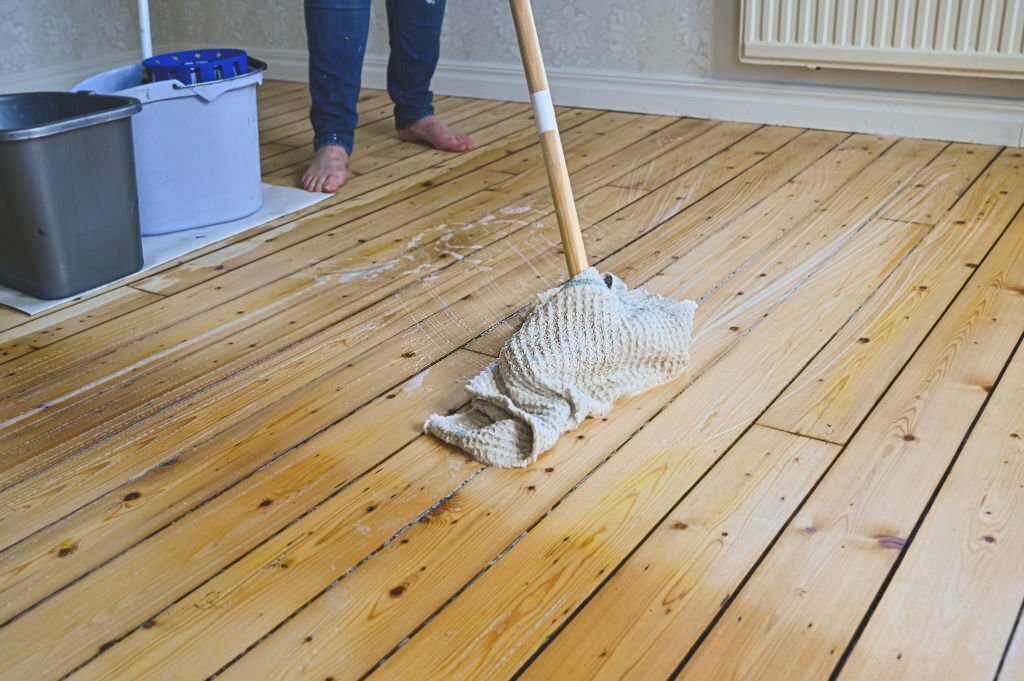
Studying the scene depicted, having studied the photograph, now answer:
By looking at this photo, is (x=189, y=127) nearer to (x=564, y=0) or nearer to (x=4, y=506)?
(x=4, y=506)

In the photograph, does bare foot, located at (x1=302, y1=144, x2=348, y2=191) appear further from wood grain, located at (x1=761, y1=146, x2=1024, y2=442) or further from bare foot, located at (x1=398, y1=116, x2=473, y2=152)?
wood grain, located at (x1=761, y1=146, x2=1024, y2=442)

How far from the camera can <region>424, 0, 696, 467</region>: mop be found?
3.85ft

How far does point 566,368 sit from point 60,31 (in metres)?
2.61

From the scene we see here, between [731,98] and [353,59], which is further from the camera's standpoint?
[731,98]

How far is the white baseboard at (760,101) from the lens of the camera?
229cm

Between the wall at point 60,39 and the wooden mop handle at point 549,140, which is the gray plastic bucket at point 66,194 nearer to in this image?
the wooden mop handle at point 549,140

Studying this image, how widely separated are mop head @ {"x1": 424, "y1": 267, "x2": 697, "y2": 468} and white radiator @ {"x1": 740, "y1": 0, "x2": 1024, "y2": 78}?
127 cm

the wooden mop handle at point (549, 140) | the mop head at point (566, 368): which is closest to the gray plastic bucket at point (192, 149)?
the wooden mop handle at point (549, 140)

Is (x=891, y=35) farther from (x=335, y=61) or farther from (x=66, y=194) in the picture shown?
(x=66, y=194)

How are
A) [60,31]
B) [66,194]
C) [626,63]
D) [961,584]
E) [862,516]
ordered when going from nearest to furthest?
1. [961,584]
2. [862,516]
3. [66,194]
4. [626,63]
5. [60,31]

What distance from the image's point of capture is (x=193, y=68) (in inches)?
75.7

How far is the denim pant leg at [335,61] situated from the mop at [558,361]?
0.95 meters

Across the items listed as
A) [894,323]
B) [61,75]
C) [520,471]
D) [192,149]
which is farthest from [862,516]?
[61,75]

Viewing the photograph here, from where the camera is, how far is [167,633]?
0.91m
